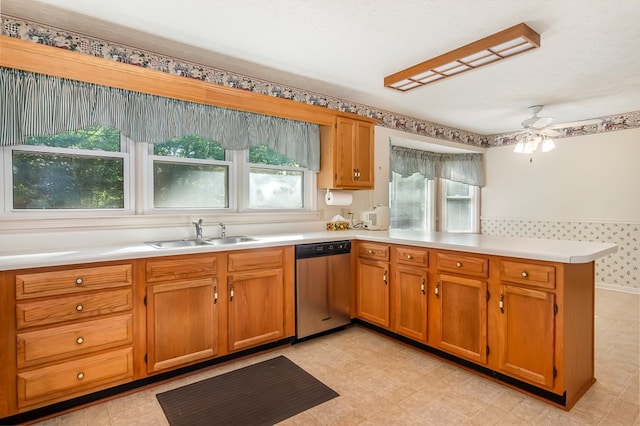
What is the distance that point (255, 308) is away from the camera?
2.68m

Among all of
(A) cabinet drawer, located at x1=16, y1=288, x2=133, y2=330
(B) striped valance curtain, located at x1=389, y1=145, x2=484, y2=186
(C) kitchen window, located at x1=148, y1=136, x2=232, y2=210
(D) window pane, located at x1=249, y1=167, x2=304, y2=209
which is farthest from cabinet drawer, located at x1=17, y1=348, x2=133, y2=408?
(B) striped valance curtain, located at x1=389, y1=145, x2=484, y2=186

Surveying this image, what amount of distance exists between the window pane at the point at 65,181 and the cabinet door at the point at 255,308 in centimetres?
117

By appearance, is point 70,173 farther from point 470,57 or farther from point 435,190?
point 435,190

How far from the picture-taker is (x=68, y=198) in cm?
245

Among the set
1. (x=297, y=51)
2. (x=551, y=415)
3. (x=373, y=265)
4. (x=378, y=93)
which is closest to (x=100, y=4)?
(x=297, y=51)

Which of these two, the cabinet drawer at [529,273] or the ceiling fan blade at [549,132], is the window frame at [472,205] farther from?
the cabinet drawer at [529,273]

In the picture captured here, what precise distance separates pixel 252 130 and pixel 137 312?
1.80 meters

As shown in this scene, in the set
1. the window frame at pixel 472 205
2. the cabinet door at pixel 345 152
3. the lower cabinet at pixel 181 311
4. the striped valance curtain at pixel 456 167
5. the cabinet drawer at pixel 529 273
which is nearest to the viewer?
the cabinet drawer at pixel 529 273

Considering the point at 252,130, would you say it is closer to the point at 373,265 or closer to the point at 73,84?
the point at 73,84

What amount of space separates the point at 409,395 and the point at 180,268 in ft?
5.70

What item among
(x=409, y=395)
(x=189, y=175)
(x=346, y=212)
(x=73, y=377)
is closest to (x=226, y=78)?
(x=189, y=175)

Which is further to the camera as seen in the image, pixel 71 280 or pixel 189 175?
pixel 189 175

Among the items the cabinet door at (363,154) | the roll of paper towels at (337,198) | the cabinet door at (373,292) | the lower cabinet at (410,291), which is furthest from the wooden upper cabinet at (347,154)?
the lower cabinet at (410,291)

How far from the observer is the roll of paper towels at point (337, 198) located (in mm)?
3680
